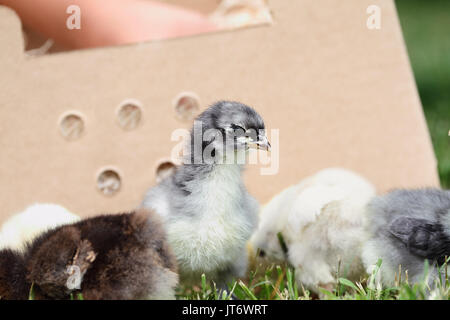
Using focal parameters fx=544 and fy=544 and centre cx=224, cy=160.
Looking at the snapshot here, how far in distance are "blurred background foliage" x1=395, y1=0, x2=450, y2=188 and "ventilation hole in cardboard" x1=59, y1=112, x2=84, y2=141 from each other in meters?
1.66

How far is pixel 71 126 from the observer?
80.4 inches

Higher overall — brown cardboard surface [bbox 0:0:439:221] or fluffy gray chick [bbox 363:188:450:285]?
brown cardboard surface [bbox 0:0:439:221]

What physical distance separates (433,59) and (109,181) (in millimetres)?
3204

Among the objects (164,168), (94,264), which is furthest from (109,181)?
(94,264)

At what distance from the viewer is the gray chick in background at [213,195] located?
1463mm

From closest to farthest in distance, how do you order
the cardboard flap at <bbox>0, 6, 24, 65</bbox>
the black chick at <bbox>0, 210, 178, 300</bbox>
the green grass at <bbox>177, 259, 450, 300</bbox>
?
the black chick at <bbox>0, 210, 178, 300</bbox>
the green grass at <bbox>177, 259, 450, 300</bbox>
the cardboard flap at <bbox>0, 6, 24, 65</bbox>

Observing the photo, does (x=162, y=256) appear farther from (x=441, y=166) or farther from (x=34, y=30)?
(x=441, y=166)

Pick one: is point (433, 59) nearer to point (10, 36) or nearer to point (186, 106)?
point (186, 106)

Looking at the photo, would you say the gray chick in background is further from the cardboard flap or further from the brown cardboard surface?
the cardboard flap

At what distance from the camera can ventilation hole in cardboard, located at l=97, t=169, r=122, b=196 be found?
206 centimetres

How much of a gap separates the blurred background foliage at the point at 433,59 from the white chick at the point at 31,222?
176 cm

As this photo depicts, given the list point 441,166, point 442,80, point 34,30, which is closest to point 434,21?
point 442,80

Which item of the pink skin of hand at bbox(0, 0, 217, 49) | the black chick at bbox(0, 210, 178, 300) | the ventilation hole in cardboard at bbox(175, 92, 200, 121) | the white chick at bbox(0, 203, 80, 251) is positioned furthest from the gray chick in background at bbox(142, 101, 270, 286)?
the pink skin of hand at bbox(0, 0, 217, 49)

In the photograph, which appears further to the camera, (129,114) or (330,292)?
(129,114)
